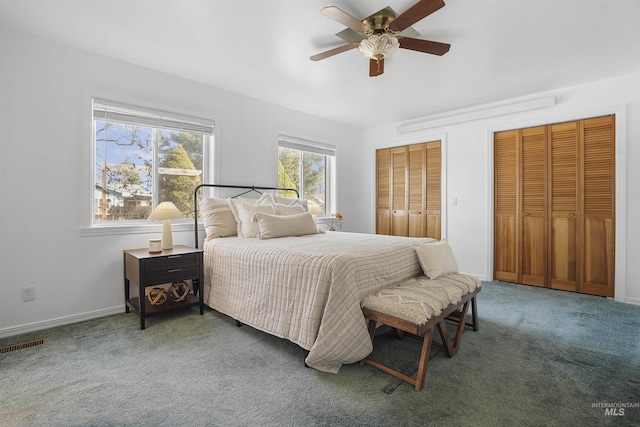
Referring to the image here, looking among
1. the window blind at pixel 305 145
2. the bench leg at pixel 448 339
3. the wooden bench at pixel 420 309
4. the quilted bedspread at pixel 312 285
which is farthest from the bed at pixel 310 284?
the window blind at pixel 305 145

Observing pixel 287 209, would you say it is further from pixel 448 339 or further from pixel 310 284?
pixel 448 339

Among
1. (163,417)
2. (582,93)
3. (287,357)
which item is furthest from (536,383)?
(582,93)

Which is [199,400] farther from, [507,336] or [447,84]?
[447,84]

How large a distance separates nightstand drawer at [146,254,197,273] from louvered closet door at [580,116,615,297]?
427 centimetres

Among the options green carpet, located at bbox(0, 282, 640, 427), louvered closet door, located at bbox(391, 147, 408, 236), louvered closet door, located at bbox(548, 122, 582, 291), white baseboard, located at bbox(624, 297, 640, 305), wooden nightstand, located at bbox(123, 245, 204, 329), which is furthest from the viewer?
louvered closet door, located at bbox(391, 147, 408, 236)

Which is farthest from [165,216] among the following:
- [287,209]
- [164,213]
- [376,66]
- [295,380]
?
[376,66]

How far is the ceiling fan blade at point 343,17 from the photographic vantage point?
1.89 metres

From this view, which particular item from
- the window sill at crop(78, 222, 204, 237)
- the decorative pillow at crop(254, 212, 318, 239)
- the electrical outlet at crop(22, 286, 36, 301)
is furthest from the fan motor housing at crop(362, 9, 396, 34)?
the electrical outlet at crop(22, 286, 36, 301)

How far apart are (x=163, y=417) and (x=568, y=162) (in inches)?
181

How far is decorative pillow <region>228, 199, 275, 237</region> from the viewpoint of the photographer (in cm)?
303

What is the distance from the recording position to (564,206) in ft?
12.2

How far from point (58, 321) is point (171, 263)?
104cm

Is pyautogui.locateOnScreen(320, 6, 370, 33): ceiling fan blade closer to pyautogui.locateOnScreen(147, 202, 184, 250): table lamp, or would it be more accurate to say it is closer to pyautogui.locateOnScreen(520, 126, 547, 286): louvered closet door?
pyautogui.locateOnScreen(147, 202, 184, 250): table lamp

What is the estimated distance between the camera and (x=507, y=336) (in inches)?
94.9
